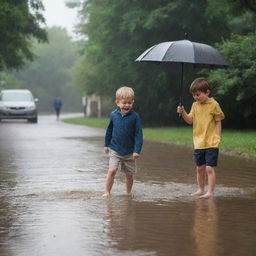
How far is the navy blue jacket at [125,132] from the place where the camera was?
8.82m

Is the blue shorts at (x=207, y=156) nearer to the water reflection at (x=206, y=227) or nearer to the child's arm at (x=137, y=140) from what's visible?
the water reflection at (x=206, y=227)

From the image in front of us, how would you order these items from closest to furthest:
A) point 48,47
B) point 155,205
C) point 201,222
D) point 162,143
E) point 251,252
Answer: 1. point 251,252
2. point 201,222
3. point 155,205
4. point 162,143
5. point 48,47

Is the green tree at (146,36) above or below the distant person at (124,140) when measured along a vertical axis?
above

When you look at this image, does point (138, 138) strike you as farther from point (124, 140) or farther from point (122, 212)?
point (122, 212)

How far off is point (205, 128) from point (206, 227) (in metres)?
2.53

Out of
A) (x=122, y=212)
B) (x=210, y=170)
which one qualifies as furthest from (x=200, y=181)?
(x=122, y=212)

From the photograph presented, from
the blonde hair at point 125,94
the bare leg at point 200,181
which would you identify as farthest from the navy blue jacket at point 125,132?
the bare leg at point 200,181

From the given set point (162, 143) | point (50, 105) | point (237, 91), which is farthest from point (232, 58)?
point (50, 105)

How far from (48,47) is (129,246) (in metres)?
92.7

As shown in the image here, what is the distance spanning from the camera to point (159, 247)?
19.0 feet

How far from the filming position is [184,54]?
9.85 metres

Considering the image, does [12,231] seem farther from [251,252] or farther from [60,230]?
[251,252]

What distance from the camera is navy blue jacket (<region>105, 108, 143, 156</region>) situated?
8.82 m

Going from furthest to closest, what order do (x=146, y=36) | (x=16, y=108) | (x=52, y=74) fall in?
(x=52, y=74) < (x=16, y=108) < (x=146, y=36)
